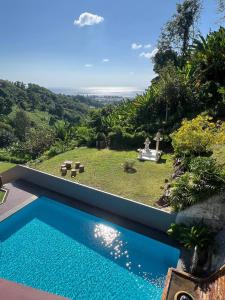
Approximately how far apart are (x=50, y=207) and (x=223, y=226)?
8766mm

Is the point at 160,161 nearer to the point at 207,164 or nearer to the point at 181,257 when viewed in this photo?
the point at 207,164

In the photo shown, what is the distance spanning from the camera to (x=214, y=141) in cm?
1391

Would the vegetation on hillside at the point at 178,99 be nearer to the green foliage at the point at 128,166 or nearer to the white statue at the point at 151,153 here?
the white statue at the point at 151,153

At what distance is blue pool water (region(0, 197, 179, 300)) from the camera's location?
897 cm

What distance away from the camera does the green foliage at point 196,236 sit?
9.82 m

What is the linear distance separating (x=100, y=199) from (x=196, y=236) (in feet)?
17.9

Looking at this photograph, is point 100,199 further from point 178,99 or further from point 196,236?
point 178,99

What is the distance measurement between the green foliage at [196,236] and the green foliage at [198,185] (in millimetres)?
1065

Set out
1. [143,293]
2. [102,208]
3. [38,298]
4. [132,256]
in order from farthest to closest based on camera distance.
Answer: [102,208] < [132,256] < [143,293] < [38,298]

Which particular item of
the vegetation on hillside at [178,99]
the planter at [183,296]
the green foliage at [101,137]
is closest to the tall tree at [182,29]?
the vegetation on hillside at [178,99]

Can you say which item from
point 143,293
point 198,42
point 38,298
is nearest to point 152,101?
point 198,42

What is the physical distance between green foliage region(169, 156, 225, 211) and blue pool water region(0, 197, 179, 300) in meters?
2.06

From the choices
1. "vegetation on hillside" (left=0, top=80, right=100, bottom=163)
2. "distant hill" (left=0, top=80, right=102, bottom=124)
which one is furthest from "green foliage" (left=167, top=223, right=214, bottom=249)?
"distant hill" (left=0, top=80, right=102, bottom=124)

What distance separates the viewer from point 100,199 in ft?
45.0
